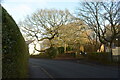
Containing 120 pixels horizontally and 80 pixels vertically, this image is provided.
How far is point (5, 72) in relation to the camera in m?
6.47

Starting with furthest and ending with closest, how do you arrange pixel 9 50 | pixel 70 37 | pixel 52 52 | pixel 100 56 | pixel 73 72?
pixel 52 52, pixel 70 37, pixel 100 56, pixel 73 72, pixel 9 50

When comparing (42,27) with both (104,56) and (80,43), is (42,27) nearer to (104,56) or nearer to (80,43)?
(80,43)

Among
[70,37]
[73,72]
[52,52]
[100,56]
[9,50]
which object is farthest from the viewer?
[52,52]

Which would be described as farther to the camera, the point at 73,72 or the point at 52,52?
the point at 52,52

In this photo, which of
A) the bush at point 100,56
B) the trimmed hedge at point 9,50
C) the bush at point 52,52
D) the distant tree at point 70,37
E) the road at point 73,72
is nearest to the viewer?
the trimmed hedge at point 9,50

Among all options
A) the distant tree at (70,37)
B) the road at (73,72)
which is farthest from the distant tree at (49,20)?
the road at (73,72)

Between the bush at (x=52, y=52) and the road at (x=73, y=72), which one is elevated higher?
the bush at (x=52, y=52)

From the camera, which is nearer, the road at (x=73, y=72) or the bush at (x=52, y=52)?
the road at (x=73, y=72)

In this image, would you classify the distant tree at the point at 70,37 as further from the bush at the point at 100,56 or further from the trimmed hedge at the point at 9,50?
the trimmed hedge at the point at 9,50

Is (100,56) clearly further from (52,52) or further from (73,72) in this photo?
(52,52)

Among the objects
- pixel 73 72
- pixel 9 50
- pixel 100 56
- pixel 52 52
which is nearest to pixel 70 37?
pixel 52 52

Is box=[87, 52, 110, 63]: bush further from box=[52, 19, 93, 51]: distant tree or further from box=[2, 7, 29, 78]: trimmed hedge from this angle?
box=[2, 7, 29, 78]: trimmed hedge

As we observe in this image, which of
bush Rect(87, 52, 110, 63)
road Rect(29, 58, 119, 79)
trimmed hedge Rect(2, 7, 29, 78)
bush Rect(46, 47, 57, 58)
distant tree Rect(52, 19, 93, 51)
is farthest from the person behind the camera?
bush Rect(46, 47, 57, 58)

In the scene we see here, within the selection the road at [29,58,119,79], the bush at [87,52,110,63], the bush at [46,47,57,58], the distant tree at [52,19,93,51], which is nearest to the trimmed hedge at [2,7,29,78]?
the road at [29,58,119,79]
